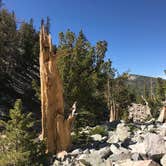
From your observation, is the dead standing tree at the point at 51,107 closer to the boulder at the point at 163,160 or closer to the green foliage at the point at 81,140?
the green foliage at the point at 81,140

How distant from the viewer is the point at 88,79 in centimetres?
2203

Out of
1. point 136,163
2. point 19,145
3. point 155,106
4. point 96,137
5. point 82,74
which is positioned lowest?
point 136,163

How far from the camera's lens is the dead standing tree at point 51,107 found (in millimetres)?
11758

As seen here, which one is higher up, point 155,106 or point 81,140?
point 155,106

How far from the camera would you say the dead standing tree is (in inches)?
463

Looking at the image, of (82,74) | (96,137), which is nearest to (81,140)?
(96,137)

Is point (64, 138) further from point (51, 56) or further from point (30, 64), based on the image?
point (30, 64)

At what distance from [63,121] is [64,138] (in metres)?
0.75

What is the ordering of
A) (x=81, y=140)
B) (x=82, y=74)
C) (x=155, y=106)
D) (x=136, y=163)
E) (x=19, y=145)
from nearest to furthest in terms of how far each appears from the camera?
(x=136, y=163), (x=19, y=145), (x=81, y=140), (x=82, y=74), (x=155, y=106)

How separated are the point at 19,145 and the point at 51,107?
2502mm

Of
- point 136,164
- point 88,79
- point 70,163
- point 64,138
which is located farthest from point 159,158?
point 88,79

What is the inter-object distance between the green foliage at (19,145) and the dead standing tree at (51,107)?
121 cm

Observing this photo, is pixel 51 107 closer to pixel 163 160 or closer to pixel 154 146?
pixel 154 146

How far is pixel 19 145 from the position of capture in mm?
9992
